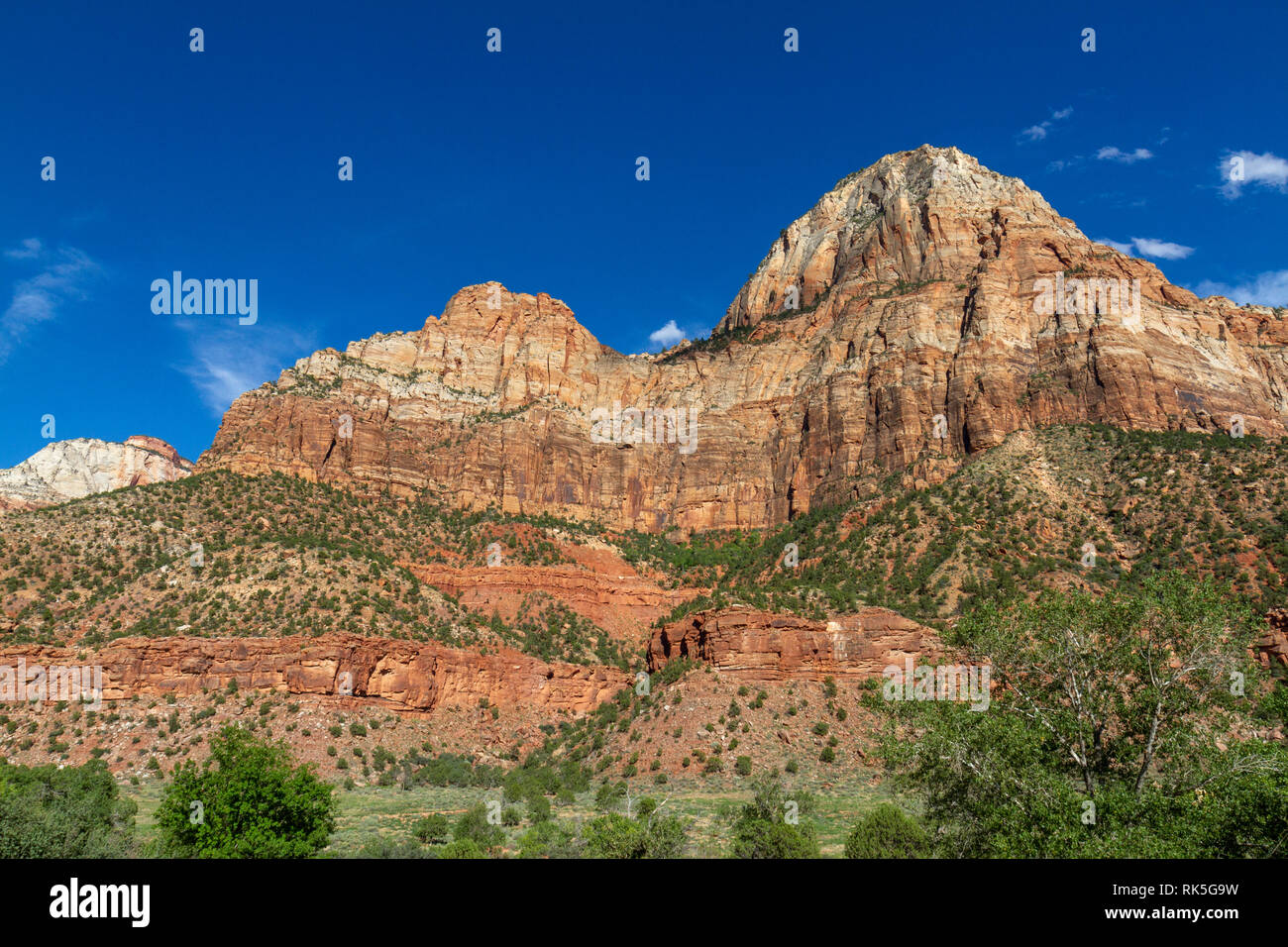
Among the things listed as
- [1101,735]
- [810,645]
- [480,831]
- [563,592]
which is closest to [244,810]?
[480,831]

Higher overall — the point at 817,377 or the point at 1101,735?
the point at 817,377

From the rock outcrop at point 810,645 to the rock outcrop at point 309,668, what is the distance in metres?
17.0

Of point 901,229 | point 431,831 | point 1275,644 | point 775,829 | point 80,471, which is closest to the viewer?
point 775,829

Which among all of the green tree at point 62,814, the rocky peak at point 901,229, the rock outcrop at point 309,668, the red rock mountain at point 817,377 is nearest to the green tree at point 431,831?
the green tree at point 62,814

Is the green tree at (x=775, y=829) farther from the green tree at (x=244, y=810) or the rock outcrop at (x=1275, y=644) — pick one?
the rock outcrop at (x=1275, y=644)

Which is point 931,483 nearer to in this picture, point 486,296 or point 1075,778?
point 1075,778

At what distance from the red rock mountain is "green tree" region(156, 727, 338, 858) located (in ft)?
194

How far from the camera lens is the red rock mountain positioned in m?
78.8

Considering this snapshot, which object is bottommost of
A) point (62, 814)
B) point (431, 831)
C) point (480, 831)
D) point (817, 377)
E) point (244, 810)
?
point (480, 831)

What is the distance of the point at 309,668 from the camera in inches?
1885

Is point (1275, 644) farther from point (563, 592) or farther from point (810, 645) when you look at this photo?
point (563, 592)

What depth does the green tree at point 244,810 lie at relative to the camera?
71.5ft

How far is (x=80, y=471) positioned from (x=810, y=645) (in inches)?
7174

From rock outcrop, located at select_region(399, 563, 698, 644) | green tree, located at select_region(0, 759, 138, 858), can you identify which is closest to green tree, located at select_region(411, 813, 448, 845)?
green tree, located at select_region(0, 759, 138, 858)
